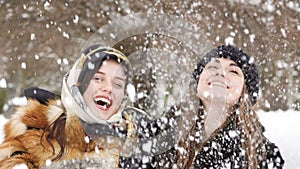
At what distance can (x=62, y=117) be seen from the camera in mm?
2627

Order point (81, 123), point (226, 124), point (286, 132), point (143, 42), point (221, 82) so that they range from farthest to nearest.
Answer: point (143, 42) → point (286, 132) → point (81, 123) → point (226, 124) → point (221, 82)

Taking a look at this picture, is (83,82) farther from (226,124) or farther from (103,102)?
(226,124)

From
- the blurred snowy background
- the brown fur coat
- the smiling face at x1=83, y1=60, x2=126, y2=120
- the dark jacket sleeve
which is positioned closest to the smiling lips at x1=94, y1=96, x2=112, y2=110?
the smiling face at x1=83, y1=60, x2=126, y2=120

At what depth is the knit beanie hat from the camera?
2.52 m

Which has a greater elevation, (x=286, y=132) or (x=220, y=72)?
(x=286, y=132)

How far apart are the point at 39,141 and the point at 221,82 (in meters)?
0.95

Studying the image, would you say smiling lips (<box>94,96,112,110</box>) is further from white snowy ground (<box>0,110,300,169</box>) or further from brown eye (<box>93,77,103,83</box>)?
white snowy ground (<box>0,110,300,169</box>)

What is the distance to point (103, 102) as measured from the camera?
2527 mm

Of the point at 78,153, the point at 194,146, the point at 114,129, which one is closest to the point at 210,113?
the point at 194,146

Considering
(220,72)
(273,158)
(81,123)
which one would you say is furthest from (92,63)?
(273,158)

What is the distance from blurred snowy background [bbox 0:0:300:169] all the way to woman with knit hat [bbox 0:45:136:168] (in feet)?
10.6

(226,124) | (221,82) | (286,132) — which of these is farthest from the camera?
(286,132)

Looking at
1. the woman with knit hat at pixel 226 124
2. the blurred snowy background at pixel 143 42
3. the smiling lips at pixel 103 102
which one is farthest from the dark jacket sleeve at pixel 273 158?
the blurred snowy background at pixel 143 42

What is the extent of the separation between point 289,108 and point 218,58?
4192 mm
